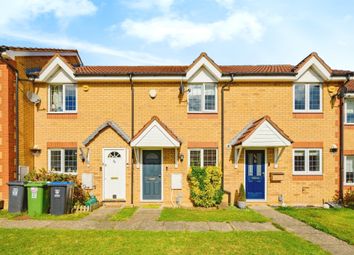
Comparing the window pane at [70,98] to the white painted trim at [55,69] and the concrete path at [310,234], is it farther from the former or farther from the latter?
the concrete path at [310,234]

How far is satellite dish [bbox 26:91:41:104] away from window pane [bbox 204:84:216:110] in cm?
793

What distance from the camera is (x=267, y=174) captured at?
14438 mm

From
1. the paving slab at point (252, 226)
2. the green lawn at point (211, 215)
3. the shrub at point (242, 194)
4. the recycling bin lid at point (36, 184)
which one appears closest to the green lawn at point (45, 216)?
the recycling bin lid at point (36, 184)

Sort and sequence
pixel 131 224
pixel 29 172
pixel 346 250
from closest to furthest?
1. pixel 346 250
2. pixel 131 224
3. pixel 29 172

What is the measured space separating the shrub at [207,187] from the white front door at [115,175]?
10.9 ft

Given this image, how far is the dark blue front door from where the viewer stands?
14.4 meters

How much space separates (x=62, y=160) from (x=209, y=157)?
699 cm

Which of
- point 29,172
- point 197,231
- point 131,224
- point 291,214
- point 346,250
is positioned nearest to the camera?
point 346,250

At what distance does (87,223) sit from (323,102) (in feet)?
38.7

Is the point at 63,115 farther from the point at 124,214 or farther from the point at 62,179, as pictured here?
the point at 124,214

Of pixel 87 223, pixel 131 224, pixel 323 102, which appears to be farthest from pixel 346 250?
pixel 323 102

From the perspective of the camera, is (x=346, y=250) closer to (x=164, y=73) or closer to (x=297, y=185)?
(x=297, y=185)

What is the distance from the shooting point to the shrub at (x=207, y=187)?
13.5 metres

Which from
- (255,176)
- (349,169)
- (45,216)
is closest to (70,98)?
(45,216)
